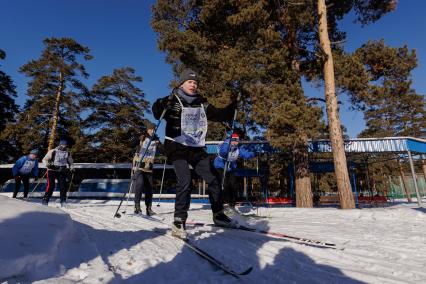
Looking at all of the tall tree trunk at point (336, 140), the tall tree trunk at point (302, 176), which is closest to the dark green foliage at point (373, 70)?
the tall tree trunk at point (336, 140)

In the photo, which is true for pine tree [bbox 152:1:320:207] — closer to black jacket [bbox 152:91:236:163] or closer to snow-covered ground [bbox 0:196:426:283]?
black jacket [bbox 152:91:236:163]

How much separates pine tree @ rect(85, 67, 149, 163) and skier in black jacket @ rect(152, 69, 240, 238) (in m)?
27.4

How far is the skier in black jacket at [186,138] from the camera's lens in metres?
3.81


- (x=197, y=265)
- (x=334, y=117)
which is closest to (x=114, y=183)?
(x=334, y=117)

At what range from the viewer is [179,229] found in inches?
139

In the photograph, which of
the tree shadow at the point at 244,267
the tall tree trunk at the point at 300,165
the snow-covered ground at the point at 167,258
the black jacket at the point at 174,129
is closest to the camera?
the snow-covered ground at the point at 167,258

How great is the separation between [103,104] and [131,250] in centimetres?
3302

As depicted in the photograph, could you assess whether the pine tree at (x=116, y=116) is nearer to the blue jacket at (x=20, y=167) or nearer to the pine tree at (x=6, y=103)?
the pine tree at (x=6, y=103)

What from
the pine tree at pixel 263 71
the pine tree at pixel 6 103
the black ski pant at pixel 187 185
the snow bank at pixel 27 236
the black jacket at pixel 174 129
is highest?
the pine tree at pixel 6 103

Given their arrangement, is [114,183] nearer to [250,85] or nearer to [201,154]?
[250,85]

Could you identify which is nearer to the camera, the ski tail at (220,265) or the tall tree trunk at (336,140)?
the ski tail at (220,265)

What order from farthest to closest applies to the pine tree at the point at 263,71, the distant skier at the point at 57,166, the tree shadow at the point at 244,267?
the pine tree at the point at 263,71 → the distant skier at the point at 57,166 → the tree shadow at the point at 244,267

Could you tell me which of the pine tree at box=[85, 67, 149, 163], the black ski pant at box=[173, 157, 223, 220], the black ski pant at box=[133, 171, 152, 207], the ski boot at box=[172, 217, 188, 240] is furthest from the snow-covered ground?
the pine tree at box=[85, 67, 149, 163]

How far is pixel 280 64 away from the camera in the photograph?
1102cm
